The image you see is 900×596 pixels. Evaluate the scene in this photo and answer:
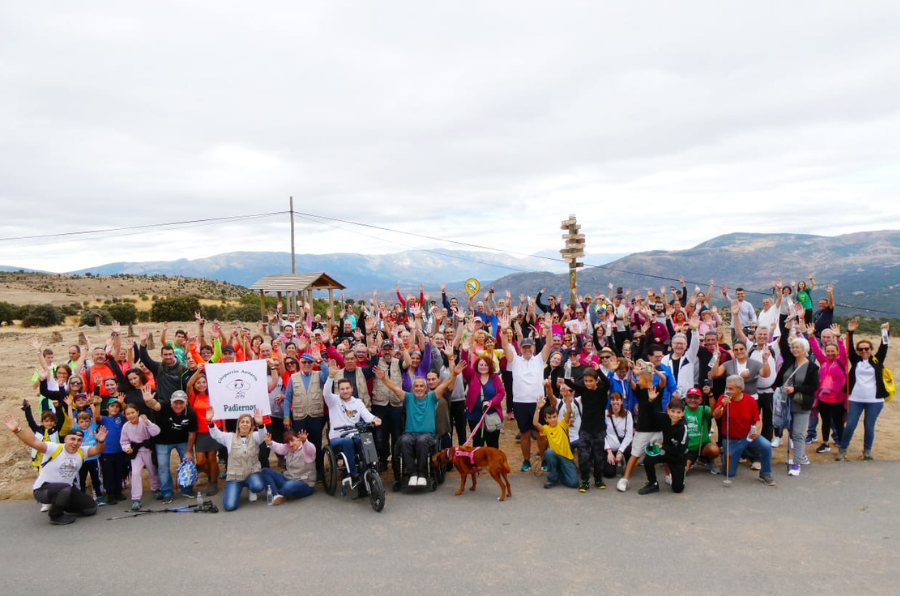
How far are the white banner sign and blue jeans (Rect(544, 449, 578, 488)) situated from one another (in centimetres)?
418

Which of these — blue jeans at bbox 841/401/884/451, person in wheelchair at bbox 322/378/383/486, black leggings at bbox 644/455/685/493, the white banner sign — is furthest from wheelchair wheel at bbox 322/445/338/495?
blue jeans at bbox 841/401/884/451

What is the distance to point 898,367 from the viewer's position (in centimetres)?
1527

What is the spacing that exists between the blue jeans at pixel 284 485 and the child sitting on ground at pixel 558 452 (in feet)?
10.9

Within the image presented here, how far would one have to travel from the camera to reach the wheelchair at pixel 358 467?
22.3ft

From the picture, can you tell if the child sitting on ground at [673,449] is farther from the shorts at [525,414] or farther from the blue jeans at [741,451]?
the shorts at [525,414]

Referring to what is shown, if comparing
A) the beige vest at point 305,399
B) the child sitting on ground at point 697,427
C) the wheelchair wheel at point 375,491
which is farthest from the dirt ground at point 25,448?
the beige vest at point 305,399

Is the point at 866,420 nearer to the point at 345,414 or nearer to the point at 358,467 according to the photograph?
the point at 358,467

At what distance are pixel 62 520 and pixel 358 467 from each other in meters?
3.65

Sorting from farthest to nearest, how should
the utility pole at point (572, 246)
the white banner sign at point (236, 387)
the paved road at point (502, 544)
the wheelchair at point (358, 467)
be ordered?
the utility pole at point (572, 246) < the white banner sign at point (236, 387) < the wheelchair at point (358, 467) < the paved road at point (502, 544)

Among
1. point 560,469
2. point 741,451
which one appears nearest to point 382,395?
point 560,469

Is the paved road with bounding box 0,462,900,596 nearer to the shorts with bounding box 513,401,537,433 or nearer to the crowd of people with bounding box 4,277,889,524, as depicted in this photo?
the crowd of people with bounding box 4,277,889,524

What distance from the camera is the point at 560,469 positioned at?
7430 mm

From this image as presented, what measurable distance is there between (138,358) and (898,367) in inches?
759

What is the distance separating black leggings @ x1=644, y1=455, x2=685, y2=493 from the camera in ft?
22.6
